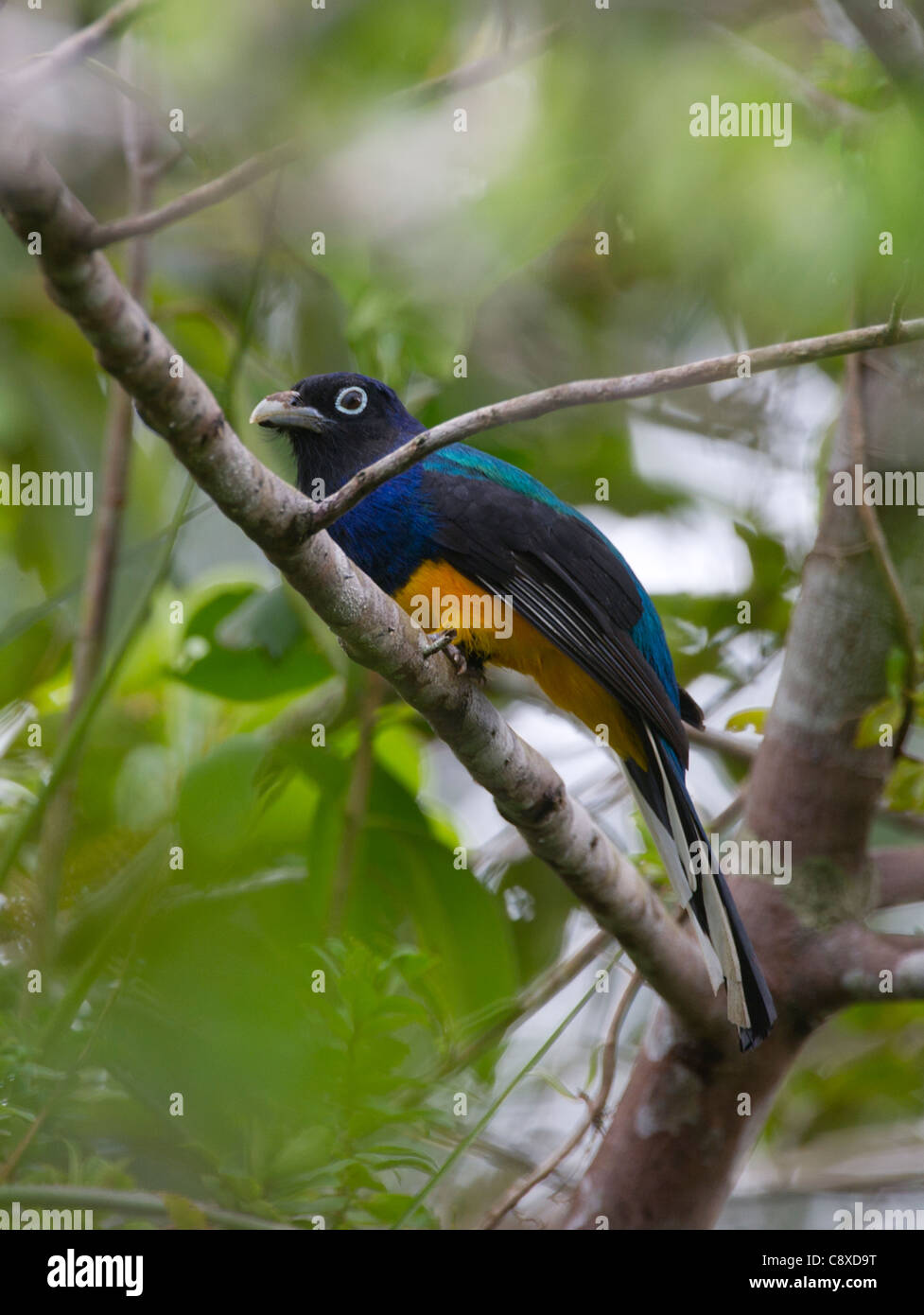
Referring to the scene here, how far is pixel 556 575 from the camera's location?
3.65 meters

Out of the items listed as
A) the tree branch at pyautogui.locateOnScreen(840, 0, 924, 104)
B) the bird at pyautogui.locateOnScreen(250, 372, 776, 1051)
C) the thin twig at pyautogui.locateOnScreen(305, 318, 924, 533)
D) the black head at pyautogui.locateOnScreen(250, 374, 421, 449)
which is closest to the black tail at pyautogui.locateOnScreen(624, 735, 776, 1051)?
the bird at pyautogui.locateOnScreen(250, 372, 776, 1051)

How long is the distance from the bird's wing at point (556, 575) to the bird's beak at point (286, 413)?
0.45m

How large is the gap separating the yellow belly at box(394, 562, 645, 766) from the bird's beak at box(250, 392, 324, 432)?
25.0 inches

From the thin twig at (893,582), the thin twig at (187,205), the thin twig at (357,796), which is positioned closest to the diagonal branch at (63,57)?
the thin twig at (187,205)

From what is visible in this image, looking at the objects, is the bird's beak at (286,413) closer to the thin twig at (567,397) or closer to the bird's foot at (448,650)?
the bird's foot at (448,650)

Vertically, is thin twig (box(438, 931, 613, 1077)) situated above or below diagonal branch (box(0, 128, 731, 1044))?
below

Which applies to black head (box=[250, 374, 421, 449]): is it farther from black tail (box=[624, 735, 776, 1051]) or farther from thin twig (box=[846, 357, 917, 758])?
thin twig (box=[846, 357, 917, 758])

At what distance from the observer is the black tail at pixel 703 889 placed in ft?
10.6

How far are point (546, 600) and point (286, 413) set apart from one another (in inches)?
38.6

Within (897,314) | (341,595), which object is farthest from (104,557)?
(897,314)

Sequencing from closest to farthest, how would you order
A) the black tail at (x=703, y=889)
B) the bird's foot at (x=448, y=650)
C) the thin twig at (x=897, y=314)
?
1. the thin twig at (x=897, y=314)
2. the bird's foot at (x=448, y=650)
3. the black tail at (x=703, y=889)

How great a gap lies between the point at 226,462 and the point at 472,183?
259cm

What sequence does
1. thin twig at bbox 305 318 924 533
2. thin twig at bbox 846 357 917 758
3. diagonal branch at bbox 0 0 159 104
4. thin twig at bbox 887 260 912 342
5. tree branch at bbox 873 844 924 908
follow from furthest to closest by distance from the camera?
tree branch at bbox 873 844 924 908 → thin twig at bbox 846 357 917 758 → thin twig at bbox 887 260 912 342 → thin twig at bbox 305 318 924 533 → diagonal branch at bbox 0 0 159 104

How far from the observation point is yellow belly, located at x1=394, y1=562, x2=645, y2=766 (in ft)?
11.8
